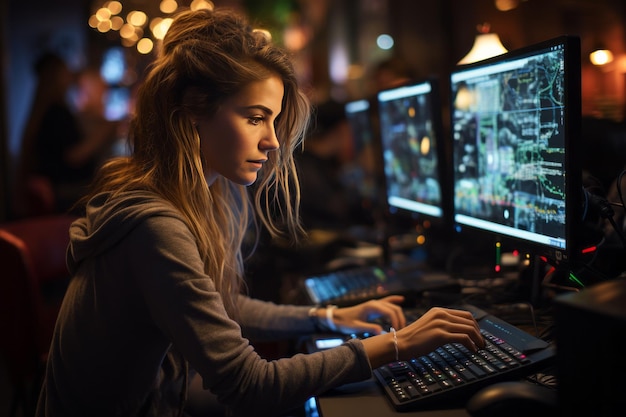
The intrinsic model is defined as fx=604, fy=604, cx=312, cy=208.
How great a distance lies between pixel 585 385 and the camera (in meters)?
0.74

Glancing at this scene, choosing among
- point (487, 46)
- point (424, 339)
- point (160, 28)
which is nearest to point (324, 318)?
point (424, 339)

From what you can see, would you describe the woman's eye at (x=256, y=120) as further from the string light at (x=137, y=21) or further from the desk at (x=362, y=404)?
the string light at (x=137, y=21)

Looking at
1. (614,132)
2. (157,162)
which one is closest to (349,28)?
(614,132)

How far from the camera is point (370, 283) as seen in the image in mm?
1717

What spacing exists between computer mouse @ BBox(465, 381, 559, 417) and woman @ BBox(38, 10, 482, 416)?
0.19 meters

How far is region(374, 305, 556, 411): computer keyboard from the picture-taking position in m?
0.98

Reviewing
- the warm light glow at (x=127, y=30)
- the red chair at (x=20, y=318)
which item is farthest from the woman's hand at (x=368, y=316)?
the warm light glow at (x=127, y=30)

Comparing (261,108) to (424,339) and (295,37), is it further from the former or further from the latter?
(295,37)

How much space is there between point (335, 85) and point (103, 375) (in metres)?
6.90

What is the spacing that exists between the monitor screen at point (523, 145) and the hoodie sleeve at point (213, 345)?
470 millimetres

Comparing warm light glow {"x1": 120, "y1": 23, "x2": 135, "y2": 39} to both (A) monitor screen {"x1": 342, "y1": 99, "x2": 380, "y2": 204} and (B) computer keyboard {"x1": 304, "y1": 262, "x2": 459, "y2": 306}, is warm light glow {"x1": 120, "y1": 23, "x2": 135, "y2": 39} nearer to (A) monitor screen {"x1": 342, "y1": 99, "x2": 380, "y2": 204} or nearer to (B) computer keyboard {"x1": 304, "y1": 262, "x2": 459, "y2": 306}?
(A) monitor screen {"x1": 342, "y1": 99, "x2": 380, "y2": 204}

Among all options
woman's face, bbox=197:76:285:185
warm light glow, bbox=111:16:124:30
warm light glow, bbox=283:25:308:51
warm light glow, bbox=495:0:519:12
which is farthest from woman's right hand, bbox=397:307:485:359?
warm light glow, bbox=283:25:308:51

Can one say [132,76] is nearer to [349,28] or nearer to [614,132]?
[349,28]

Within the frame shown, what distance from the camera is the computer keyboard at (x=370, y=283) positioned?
1575mm
